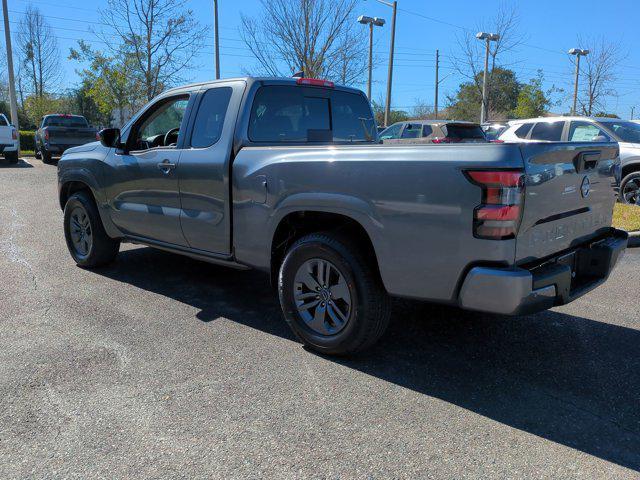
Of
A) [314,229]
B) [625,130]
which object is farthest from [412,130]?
[314,229]

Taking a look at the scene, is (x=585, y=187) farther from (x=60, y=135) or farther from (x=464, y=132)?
(x=60, y=135)

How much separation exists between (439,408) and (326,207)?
138 centimetres

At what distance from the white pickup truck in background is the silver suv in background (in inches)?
620

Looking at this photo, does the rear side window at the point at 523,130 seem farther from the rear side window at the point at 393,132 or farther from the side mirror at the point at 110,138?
the side mirror at the point at 110,138

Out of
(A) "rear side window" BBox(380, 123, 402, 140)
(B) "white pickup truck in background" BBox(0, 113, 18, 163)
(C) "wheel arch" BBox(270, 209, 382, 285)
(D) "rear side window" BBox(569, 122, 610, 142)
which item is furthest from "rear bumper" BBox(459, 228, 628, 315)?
(B) "white pickup truck in background" BBox(0, 113, 18, 163)

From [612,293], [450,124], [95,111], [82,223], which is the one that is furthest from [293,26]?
[95,111]

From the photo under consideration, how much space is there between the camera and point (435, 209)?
3.00 m

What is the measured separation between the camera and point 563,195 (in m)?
3.21

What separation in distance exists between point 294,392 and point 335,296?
691 millimetres

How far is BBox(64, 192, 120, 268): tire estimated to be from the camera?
5.76 metres

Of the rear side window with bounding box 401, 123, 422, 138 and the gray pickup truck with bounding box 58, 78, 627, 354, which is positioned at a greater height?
the rear side window with bounding box 401, 123, 422, 138

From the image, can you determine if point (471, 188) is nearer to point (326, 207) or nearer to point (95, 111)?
point (326, 207)

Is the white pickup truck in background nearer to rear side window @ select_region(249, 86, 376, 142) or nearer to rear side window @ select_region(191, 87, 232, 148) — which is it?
rear side window @ select_region(191, 87, 232, 148)

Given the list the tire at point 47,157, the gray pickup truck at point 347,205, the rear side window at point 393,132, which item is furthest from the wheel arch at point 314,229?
the tire at point 47,157
